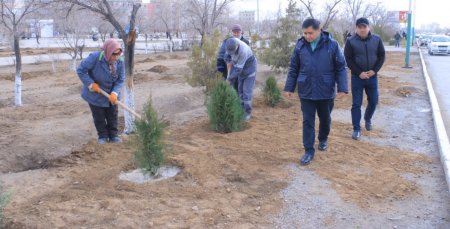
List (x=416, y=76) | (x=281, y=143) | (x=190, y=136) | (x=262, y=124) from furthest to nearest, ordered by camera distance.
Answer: (x=416, y=76), (x=262, y=124), (x=190, y=136), (x=281, y=143)

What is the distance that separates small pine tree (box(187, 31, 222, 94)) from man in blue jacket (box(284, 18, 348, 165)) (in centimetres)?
320

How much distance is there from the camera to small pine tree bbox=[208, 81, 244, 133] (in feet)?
20.3

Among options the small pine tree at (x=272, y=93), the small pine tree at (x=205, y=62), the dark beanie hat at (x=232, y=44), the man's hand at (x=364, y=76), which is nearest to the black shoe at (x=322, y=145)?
the man's hand at (x=364, y=76)

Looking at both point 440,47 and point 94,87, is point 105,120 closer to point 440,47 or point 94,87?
point 94,87

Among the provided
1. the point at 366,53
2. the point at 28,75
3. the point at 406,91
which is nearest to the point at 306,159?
the point at 366,53

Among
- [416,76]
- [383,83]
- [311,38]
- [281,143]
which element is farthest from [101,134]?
[416,76]

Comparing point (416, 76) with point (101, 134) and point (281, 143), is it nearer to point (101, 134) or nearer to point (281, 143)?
point (281, 143)

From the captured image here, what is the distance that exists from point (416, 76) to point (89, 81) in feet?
41.7

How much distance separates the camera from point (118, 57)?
18.5 feet

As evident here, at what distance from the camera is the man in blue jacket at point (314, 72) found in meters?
4.81

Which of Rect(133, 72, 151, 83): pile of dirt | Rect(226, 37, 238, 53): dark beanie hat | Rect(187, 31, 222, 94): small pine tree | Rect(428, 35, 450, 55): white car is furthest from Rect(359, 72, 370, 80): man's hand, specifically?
Rect(428, 35, 450, 55): white car

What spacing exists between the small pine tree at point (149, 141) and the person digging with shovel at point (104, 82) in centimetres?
112

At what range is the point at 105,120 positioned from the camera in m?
6.09

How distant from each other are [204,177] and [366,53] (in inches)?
115
